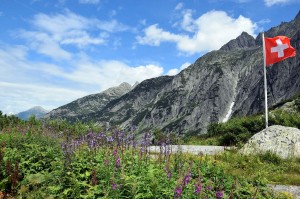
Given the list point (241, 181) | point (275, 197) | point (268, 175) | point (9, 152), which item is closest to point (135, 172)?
point (241, 181)

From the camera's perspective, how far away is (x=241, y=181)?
971 centimetres

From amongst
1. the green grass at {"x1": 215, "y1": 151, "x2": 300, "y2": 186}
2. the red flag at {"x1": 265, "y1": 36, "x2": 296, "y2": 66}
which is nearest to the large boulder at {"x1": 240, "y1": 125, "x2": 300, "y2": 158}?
the green grass at {"x1": 215, "y1": 151, "x2": 300, "y2": 186}

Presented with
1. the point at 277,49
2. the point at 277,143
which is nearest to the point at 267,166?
the point at 277,143

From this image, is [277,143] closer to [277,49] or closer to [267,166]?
[267,166]

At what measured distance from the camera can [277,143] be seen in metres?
17.4

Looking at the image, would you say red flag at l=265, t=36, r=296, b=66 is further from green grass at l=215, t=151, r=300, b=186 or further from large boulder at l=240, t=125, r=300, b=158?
green grass at l=215, t=151, r=300, b=186

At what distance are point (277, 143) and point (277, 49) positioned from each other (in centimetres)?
734

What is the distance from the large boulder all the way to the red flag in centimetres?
554

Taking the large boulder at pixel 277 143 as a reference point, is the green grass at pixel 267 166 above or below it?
below

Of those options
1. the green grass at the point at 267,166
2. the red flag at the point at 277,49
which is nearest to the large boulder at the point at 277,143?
the green grass at the point at 267,166

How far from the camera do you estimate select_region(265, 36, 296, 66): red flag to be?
21828 mm

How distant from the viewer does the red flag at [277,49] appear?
2183 cm

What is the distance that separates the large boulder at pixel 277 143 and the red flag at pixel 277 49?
554cm

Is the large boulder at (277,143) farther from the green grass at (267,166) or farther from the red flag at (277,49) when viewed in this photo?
the red flag at (277,49)
